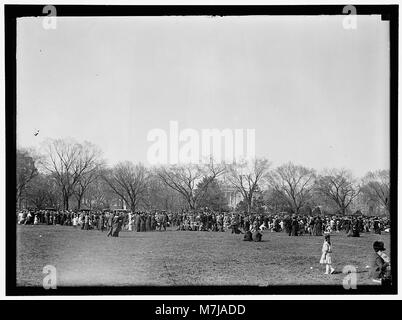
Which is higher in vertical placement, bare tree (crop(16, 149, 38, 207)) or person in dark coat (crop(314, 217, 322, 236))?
bare tree (crop(16, 149, 38, 207))

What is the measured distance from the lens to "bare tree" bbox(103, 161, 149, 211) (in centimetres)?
816

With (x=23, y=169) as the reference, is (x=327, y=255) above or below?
below

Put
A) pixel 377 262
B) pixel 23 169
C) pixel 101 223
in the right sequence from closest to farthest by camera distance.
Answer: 1. pixel 23 169
2. pixel 377 262
3. pixel 101 223

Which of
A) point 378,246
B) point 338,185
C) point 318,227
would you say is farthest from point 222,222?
point 378,246

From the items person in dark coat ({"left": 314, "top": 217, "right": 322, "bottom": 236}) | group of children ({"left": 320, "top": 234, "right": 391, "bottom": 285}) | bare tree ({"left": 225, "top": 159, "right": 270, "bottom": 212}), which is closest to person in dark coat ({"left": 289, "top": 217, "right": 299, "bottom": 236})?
person in dark coat ({"left": 314, "top": 217, "right": 322, "bottom": 236})

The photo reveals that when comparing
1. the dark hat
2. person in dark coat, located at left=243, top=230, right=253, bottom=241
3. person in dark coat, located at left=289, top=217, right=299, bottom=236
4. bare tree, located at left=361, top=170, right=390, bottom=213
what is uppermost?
bare tree, located at left=361, top=170, right=390, bottom=213

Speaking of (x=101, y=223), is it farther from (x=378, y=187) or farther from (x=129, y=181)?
(x=378, y=187)

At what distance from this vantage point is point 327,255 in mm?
8195

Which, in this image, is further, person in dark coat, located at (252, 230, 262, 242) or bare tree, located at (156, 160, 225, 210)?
person in dark coat, located at (252, 230, 262, 242)

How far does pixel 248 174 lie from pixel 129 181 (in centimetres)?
217

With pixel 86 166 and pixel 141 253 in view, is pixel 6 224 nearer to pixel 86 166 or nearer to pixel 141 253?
pixel 86 166

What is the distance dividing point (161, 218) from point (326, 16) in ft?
15.5

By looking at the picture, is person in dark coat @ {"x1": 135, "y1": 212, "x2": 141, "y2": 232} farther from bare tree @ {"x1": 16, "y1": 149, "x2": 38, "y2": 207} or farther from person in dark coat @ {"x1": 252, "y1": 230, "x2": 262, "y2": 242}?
person in dark coat @ {"x1": 252, "y1": 230, "x2": 262, "y2": 242}
